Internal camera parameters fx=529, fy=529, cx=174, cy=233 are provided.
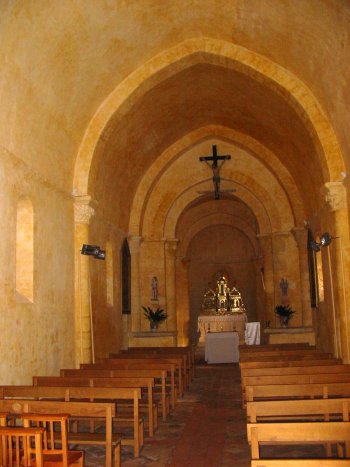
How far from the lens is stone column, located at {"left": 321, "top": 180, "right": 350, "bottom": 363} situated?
12.2m

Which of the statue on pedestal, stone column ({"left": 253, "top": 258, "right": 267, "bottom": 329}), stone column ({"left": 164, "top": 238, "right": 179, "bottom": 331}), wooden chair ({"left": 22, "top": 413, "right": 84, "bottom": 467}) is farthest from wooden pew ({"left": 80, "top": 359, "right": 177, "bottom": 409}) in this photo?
the statue on pedestal

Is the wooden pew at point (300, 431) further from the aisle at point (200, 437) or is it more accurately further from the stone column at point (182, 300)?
the stone column at point (182, 300)

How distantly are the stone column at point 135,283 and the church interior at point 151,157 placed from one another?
1.6 inches

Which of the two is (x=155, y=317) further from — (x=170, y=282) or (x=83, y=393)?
(x=83, y=393)

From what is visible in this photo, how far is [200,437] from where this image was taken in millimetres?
8344

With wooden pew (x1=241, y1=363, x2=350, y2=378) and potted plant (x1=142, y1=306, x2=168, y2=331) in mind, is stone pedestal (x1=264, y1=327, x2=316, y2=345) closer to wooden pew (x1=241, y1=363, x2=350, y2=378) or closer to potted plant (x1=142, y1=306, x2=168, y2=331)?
potted plant (x1=142, y1=306, x2=168, y2=331)

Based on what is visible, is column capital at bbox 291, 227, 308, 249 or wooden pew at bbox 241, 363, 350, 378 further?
column capital at bbox 291, 227, 308, 249

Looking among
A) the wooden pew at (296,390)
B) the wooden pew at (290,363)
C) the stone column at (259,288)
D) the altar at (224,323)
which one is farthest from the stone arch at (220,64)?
the stone column at (259,288)

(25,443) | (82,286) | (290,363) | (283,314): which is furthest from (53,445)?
(283,314)

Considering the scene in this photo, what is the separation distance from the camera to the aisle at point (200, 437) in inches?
280

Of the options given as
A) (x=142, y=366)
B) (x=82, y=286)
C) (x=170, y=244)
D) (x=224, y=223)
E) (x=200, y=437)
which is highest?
(x=224, y=223)

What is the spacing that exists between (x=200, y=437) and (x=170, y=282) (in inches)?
487

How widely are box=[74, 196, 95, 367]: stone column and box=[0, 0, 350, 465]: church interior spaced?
0.04 metres

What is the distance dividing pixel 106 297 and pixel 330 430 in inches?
445
